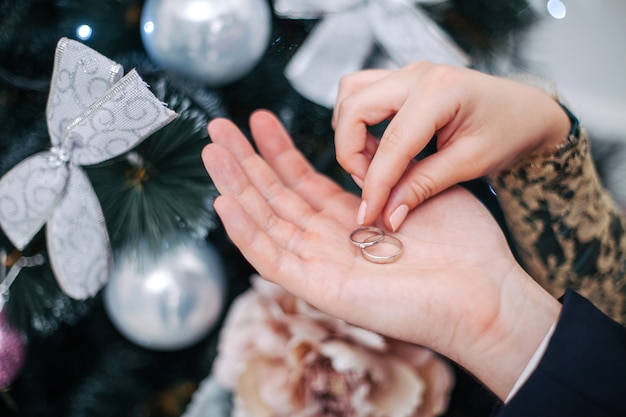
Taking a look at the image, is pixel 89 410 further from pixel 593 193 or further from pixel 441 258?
pixel 593 193

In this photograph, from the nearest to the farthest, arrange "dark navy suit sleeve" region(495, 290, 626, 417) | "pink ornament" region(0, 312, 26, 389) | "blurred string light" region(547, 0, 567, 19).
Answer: "dark navy suit sleeve" region(495, 290, 626, 417) → "pink ornament" region(0, 312, 26, 389) → "blurred string light" region(547, 0, 567, 19)

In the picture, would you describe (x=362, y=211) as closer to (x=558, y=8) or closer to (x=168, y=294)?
(x=168, y=294)

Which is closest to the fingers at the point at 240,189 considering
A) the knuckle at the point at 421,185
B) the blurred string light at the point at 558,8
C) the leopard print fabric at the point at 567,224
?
the knuckle at the point at 421,185

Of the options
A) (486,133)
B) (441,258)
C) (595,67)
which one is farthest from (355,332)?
(595,67)

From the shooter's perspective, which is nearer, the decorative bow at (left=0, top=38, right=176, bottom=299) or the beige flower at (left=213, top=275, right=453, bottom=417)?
the decorative bow at (left=0, top=38, right=176, bottom=299)

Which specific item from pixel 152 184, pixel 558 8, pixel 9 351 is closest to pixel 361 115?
pixel 152 184

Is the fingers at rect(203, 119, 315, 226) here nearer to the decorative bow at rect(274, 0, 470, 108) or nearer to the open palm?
the open palm

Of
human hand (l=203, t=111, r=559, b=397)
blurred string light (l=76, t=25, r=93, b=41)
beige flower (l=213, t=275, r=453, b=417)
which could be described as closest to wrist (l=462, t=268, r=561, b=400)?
human hand (l=203, t=111, r=559, b=397)

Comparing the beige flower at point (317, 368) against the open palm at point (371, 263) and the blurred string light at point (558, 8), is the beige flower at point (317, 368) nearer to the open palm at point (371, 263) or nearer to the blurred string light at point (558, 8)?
the open palm at point (371, 263)
